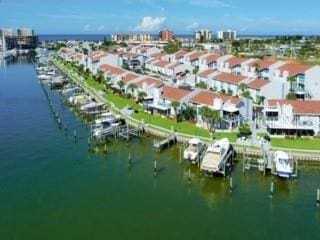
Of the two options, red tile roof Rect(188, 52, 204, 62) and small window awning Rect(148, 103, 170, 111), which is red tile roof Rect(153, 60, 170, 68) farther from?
small window awning Rect(148, 103, 170, 111)

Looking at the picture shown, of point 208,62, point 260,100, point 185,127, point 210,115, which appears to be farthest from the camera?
point 208,62

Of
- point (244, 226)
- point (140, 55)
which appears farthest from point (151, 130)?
point (140, 55)

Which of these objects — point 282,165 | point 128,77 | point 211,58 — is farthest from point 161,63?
point 282,165

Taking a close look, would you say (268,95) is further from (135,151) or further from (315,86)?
(135,151)

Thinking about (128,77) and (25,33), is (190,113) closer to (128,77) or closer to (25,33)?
(128,77)

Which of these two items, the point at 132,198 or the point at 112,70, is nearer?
the point at 132,198

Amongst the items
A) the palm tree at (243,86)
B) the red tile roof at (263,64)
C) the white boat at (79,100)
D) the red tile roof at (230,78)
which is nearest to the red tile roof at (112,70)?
the white boat at (79,100)

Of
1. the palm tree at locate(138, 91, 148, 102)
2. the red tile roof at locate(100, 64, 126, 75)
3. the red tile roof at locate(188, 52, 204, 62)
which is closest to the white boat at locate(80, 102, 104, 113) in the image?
the palm tree at locate(138, 91, 148, 102)
